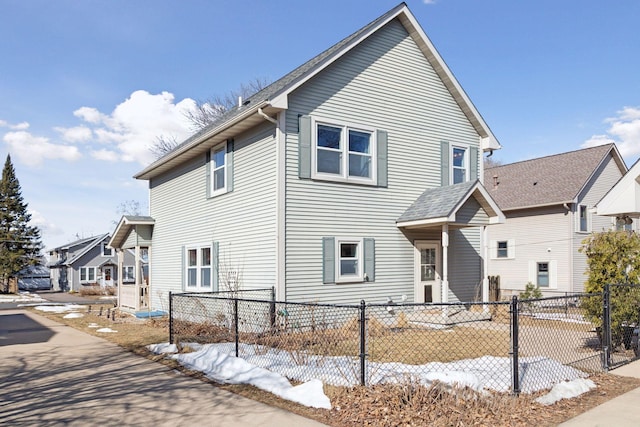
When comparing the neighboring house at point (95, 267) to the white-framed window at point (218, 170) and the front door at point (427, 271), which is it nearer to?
the white-framed window at point (218, 170)

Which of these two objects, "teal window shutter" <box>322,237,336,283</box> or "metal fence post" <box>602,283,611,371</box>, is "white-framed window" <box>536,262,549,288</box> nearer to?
"teal window shutter" <box>322,237,336,283</box>

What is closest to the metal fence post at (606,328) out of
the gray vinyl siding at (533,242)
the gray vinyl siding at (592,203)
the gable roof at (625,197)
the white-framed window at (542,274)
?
the gable roof at (625,197)

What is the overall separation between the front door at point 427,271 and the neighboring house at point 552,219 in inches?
A: 338

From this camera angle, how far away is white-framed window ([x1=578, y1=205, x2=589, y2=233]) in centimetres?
2200

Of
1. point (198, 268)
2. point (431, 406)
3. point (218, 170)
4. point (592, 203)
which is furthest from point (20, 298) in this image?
point (431, 406)

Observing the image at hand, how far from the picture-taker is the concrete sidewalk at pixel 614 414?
5246 mm

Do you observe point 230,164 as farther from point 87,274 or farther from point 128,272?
point 87,274

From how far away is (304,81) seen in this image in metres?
12.0

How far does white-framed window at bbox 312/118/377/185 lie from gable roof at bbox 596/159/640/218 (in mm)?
5664

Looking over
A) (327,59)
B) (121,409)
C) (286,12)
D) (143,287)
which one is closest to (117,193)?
(143,287)

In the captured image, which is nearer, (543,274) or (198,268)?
(198,268)

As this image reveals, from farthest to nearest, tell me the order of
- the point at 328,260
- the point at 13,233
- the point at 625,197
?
the point at 13,233 → the point at 328,260 → the point at 625,197

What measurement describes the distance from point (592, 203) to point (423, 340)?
1632 cm

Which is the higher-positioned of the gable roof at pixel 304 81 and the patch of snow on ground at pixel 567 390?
the gable roof at pixel 304 81
